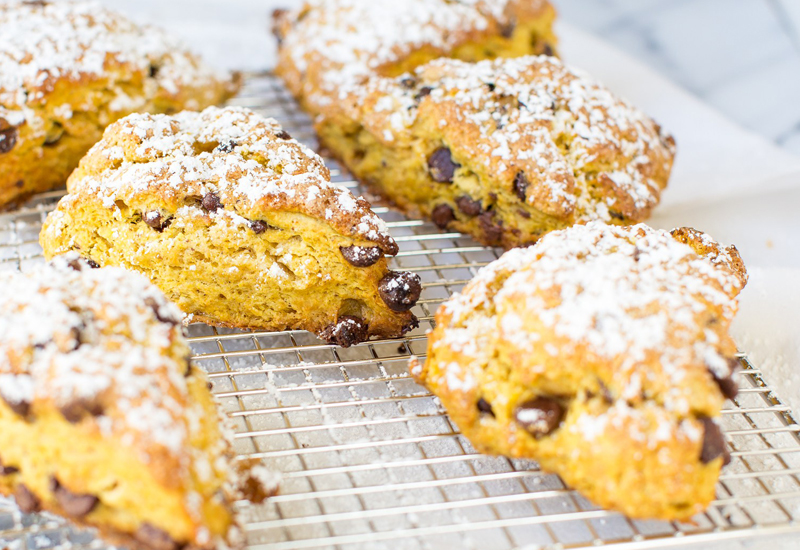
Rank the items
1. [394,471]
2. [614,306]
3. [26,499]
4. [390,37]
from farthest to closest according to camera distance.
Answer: [390,37]
[394,471]
[614,306]
[26,499]

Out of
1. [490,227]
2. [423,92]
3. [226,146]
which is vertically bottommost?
[490,227]

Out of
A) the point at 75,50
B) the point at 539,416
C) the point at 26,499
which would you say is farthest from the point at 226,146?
the point at 539,416

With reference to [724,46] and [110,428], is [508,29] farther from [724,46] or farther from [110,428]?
[110,428]

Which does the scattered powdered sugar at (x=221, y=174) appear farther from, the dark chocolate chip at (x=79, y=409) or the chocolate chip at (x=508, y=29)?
the chocolate chip at (x=508, y=29)

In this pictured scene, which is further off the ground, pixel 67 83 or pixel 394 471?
pixel 67 83

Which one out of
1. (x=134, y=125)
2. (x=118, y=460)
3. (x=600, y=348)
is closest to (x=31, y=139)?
(x=134, y=125)

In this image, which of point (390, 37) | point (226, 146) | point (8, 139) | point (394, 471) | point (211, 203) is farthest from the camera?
point (390, 37)

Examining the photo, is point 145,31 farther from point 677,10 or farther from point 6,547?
point 677,10
